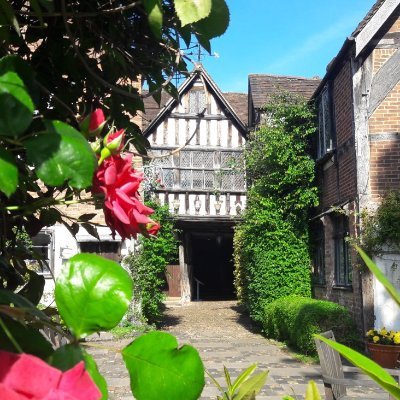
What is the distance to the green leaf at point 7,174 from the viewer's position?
0.48m

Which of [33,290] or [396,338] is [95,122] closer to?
[33,290]

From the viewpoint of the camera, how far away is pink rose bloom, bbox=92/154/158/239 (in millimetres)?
658

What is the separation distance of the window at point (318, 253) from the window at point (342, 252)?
0.73 metres

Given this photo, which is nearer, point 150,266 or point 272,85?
point 150,266

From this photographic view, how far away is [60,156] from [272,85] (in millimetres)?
15507

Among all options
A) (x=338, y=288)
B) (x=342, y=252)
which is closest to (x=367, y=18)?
(x=342, y=252)

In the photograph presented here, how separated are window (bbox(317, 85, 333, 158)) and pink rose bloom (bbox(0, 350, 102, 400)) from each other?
1024cm

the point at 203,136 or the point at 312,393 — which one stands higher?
the point at 203,136

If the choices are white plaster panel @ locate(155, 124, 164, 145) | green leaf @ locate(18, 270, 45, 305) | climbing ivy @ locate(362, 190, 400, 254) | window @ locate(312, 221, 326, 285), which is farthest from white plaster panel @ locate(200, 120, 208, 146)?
green leaf @ locate(18, 270, 45, 305)

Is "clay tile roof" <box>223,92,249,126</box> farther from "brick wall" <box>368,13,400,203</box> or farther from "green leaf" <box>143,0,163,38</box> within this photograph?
"green leaf" <box>143,0,163,38</box>

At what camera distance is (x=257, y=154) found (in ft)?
39.6

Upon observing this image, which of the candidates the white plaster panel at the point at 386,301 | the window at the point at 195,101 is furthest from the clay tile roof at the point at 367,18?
the window at the point at 195,101

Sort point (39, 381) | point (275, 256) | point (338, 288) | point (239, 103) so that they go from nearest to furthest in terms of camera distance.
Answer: point (39, 381) < point (338, 288) < point (275, 256) < point (239, 103)

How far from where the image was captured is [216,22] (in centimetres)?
87
